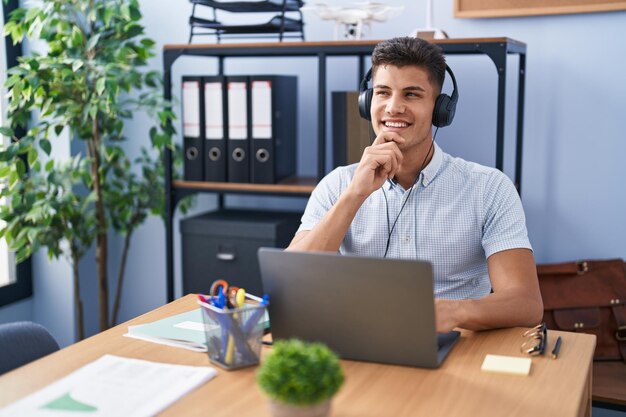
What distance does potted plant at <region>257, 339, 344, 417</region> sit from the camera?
0.98 metres

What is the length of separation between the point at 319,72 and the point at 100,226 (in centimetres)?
103

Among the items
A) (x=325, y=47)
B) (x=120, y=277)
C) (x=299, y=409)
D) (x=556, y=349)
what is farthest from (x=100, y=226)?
(x=299, y=409)

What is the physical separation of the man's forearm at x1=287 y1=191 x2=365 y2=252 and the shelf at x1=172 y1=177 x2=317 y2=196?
0.73m

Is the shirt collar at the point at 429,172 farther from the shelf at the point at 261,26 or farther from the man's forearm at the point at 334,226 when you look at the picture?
the shelf at the point at 261,26

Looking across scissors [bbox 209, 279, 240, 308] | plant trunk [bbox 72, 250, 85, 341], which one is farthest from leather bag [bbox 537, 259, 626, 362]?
plant trunk [bbox 72, 250, 85, 341]

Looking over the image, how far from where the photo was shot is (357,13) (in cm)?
255

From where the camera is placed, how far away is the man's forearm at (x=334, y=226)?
1787 mm

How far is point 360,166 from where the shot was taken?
6.01 feet

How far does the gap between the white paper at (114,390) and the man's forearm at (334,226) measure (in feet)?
1.76

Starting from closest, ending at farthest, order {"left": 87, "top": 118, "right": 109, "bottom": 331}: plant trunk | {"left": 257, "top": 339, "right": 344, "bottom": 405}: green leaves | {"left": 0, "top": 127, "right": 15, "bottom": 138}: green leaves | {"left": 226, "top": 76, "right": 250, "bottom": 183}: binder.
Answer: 1. {"left": 257, "top": 339, "right": 344, "bottom": 405}: green leaves
2. {"left": 0, "top": 127, "right": 15, "bottom": 138}: green leaves
3. {"left": 226, "top": 76, "right": 250, "bottom": 183}: binder
4. {"left": 87, "top": 118, "right": 109, "bottom": 331}: plant trunk

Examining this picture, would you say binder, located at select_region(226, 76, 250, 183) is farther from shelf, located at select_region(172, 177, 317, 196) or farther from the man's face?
the man's face

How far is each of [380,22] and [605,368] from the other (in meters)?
1.34

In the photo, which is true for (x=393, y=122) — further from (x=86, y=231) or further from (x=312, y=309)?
(x=86, y=231)

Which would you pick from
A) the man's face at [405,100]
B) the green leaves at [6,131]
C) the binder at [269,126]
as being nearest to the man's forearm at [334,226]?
the man's face at [405,100]
